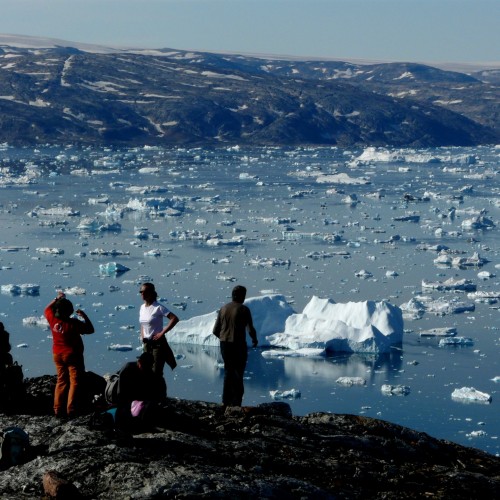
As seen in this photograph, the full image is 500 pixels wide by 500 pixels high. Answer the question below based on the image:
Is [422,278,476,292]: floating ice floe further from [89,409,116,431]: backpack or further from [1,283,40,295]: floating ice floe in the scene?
[89,409,116,431]: backpack

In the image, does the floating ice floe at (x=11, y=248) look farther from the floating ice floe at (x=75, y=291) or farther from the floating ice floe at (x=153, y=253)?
the floating ice floe at (x=75, y=291)

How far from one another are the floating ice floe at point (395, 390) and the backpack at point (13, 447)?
1045cm

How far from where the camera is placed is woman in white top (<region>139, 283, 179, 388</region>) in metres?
6.75

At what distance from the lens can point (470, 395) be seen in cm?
1494

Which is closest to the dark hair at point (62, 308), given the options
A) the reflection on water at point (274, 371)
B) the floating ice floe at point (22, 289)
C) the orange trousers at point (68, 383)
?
the orange trousers at point (68, 383)

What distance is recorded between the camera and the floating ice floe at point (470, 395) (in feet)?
48.8

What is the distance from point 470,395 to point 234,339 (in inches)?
332

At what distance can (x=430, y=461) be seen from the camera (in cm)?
643

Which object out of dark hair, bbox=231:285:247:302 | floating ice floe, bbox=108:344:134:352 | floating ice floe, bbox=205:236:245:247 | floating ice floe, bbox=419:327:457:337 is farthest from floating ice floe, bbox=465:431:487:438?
floating ice floe, bbox=205:236:245:247

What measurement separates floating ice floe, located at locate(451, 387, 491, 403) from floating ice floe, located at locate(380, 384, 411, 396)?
0.75 m

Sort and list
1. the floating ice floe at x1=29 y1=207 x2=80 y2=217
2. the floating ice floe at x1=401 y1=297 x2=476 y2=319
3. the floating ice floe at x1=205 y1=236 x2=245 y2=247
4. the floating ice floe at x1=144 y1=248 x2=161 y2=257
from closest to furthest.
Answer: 1. the floating ice floe at x1=401 y1=297 x2=476 y2=319
2. the floating ice floe at x1=144 y1=248 x2=161 y2=257
3. the floating ice floe at x1=205 y1=236 x2=245 y2=247
4. the floating ice floe at x1=29 y1=207 x2=80 y2=217

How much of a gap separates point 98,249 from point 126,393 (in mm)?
22525

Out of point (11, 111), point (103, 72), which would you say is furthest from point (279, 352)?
point (103, 72)

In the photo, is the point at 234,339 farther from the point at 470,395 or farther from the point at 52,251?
the point at 52,251
